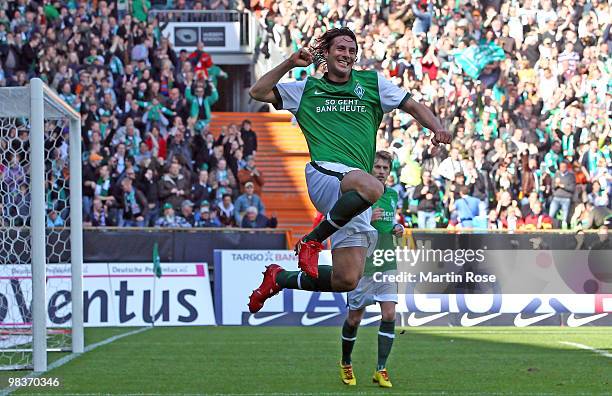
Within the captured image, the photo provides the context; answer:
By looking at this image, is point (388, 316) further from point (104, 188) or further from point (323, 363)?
point (104, 188)

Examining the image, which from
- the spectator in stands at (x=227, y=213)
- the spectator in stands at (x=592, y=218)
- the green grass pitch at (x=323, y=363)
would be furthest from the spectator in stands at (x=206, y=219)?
the spectator in stands at (x=592, y=218)

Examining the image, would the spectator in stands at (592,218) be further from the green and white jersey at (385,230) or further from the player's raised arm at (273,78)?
the player's raised arm at (273,78)

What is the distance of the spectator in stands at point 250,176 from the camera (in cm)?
2322

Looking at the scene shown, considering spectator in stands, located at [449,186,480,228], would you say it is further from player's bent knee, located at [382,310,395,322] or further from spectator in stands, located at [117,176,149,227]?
player's bent knee, located at [382,310,395,322]

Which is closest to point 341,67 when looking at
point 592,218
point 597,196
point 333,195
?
point 333,195

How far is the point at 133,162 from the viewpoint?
72.3 feet

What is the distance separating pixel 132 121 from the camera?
75.2ft

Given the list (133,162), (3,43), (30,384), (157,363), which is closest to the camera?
(30,384)

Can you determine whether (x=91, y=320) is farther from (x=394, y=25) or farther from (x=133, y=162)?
(x=394, y=25)

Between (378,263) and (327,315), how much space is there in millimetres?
8109

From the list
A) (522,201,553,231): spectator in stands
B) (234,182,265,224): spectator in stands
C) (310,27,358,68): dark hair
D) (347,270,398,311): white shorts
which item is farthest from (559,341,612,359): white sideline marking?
(234,182,265,224): spectator in stands

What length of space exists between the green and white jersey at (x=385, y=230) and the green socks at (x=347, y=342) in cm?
64

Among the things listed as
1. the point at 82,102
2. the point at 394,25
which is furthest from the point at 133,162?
the point at 394,25

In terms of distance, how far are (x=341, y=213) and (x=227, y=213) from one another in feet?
42.6
